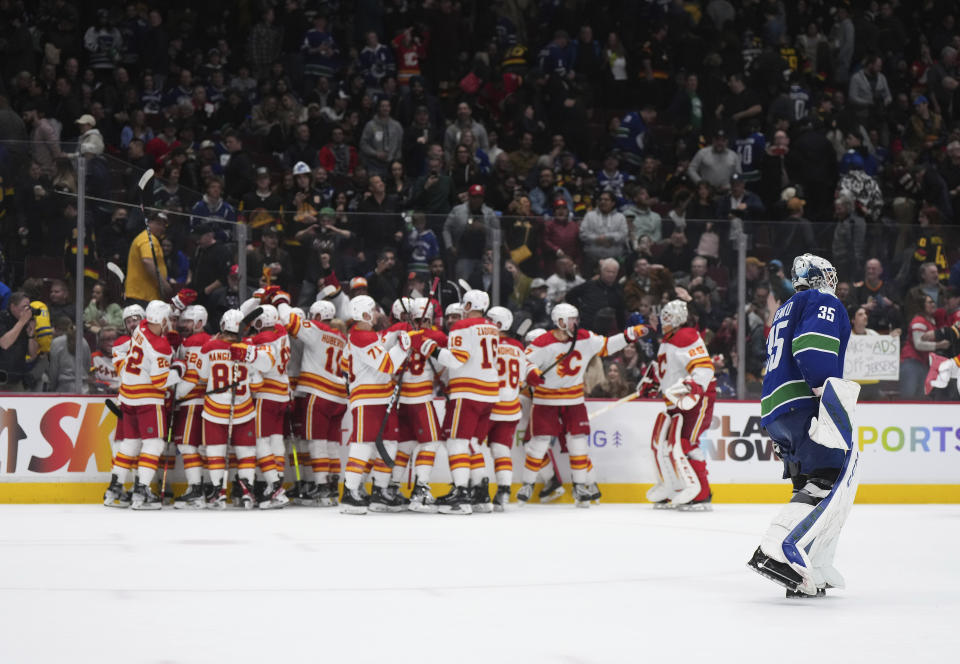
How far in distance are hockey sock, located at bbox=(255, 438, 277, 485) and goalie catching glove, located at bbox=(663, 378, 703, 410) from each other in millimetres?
3215

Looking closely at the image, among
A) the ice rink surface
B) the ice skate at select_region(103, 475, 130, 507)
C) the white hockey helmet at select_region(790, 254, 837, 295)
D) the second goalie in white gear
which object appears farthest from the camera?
the second goalie in white gear

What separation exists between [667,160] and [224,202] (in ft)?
20.1

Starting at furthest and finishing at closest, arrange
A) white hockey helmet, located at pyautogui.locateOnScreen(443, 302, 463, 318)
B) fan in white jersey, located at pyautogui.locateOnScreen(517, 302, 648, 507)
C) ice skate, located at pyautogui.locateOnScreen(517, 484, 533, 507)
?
ice skate, located at pyautogui.locateOnScreen(517, 484, 533, 507)
fan in white jersey, located at pyautogui.locateOnScreen(517, 302, 648, 507)
white hockey helmet, located at pyautogui.locateOnScreen(443, 302, 463, 318)

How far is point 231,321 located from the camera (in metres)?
10.4

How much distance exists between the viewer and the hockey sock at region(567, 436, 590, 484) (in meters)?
10.9

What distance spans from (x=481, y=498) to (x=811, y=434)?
4917 millimetres

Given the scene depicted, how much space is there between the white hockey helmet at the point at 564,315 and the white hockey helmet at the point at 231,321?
8.57 feet

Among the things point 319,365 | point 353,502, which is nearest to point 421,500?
point 353,502

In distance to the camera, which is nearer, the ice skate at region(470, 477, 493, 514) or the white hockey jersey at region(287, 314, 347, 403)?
the ice skate at region(470, 477, 493, 514)

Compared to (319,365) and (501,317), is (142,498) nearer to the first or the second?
(319,365)

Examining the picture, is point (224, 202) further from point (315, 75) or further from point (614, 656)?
point (614, 656)

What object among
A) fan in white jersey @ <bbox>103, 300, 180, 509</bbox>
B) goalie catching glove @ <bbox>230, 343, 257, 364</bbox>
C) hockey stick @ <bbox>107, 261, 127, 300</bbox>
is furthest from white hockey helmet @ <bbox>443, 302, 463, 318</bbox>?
hockey stick @ <bbox>107, 261, 127, 300</bbox>

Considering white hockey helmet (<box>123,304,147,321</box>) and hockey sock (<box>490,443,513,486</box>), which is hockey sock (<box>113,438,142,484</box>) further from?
hockey sock (<box>490,443,513,486</box>)

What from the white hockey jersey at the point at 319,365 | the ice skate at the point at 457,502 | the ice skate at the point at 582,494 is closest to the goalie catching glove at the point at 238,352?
the white hockey jersey at the point at 319,365
